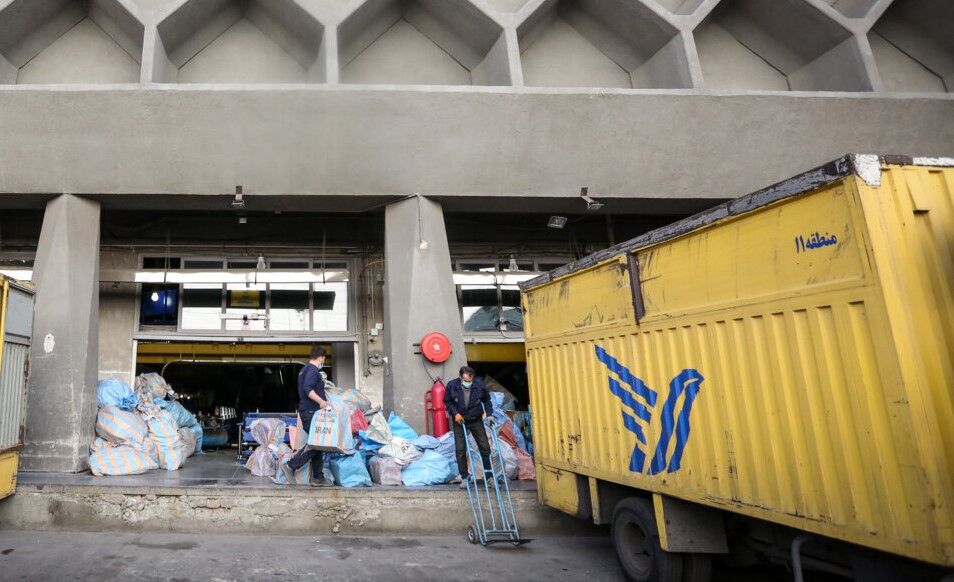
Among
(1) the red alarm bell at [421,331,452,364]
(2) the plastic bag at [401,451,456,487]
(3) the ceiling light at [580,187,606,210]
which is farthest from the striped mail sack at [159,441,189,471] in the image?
(3) the ceiling light at [580,187,606,210]

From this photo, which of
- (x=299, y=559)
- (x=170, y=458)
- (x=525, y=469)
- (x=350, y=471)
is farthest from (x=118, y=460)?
(x=525, y=469)

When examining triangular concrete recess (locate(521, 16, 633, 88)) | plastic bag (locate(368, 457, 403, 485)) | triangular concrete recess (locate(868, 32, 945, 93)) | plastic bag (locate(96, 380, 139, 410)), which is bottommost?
plastic bag (locate(368, 457, 403, 485))

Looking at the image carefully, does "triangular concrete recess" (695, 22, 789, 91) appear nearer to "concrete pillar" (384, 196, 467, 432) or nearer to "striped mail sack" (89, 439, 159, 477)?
"concrete pillar" (384, 196, 467, 432)

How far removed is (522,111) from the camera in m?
8.69

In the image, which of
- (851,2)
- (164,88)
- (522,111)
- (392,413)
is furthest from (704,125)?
(164,88)

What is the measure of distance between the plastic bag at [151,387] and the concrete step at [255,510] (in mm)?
3075

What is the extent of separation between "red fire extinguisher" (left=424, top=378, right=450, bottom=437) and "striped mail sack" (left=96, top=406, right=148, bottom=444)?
430 centimetres

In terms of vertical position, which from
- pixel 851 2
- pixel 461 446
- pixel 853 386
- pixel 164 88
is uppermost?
pixel 851 2

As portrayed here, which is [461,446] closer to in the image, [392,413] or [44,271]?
[392,413]

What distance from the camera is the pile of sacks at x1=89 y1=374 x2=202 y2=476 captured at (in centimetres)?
773

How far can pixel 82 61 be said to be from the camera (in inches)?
361

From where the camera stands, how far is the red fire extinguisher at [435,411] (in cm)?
842

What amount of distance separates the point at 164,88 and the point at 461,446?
6.82 m

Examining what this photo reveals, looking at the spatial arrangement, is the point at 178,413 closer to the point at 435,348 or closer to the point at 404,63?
the point at 435,348
